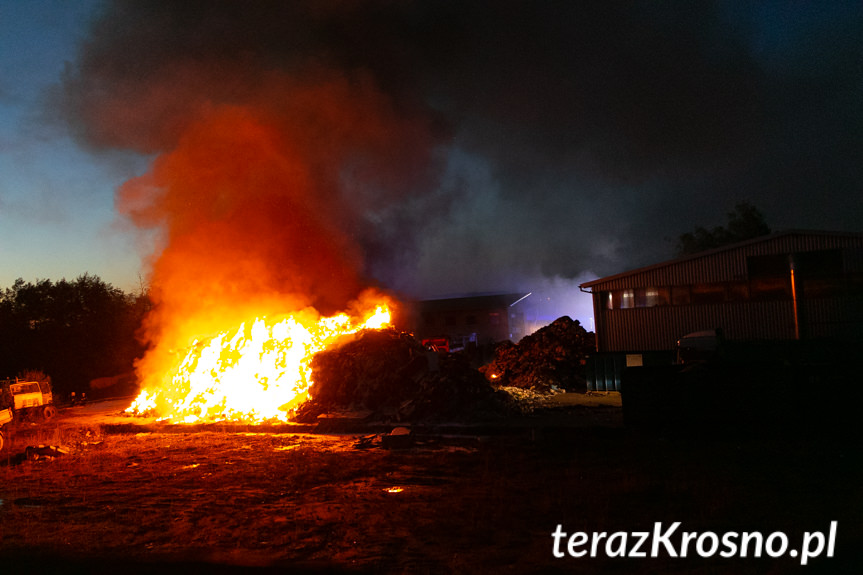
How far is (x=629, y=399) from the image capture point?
1302 cm

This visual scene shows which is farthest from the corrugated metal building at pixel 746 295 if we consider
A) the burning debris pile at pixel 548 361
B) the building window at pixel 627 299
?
the burning debris pile at pixel 548 361

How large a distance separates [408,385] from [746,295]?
13578 mm

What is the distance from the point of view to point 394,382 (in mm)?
18500

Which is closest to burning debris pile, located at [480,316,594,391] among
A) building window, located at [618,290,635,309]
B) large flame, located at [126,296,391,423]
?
building window, located at [618,290,635,309]

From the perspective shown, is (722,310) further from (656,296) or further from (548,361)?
(548,361)

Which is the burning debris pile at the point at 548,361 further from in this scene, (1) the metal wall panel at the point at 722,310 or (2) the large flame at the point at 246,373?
(2) the large flame at the point at 246,373

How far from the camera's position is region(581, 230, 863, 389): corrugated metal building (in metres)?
20.6

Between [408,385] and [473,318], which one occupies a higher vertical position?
[473,318]

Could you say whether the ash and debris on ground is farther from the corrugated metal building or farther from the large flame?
the corrugated metal building

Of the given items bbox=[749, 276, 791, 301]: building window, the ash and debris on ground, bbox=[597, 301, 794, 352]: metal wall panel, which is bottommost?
the ash and debris on ground

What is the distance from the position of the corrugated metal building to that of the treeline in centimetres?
3023

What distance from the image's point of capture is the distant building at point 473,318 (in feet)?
171

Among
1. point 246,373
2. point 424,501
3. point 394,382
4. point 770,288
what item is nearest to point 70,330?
point 246,373

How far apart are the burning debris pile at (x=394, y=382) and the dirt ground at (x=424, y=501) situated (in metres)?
2.81
